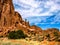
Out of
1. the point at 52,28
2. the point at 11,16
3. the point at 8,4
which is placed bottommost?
the point at 52,28

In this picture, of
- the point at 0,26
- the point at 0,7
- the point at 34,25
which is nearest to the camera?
the point at 0,26

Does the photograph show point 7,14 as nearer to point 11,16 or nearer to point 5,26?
point 11,16

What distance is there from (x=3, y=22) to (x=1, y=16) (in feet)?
15.1

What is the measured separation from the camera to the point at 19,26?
325 ft

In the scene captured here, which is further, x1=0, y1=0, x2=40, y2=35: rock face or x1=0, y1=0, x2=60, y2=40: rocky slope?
x1=0, y1=0, x2=40, y2=35: rock face

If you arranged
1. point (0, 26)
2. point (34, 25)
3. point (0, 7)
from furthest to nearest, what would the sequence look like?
point (34, 25)
point (0, 7)
point (0, 26)

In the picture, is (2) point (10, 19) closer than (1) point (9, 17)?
Yes

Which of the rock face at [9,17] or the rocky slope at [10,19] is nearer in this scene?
the rocky slope at [10,19]

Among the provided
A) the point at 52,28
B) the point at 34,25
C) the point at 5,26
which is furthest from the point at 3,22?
the point at 52,28

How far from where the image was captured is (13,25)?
98.8 meters

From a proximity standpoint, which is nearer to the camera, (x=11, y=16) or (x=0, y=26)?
(x=0, y=26)

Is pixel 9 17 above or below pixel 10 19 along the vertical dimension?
above

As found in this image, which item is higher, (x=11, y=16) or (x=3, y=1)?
(x=3, y=1)

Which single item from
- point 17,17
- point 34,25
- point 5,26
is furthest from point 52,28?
point 5,26
